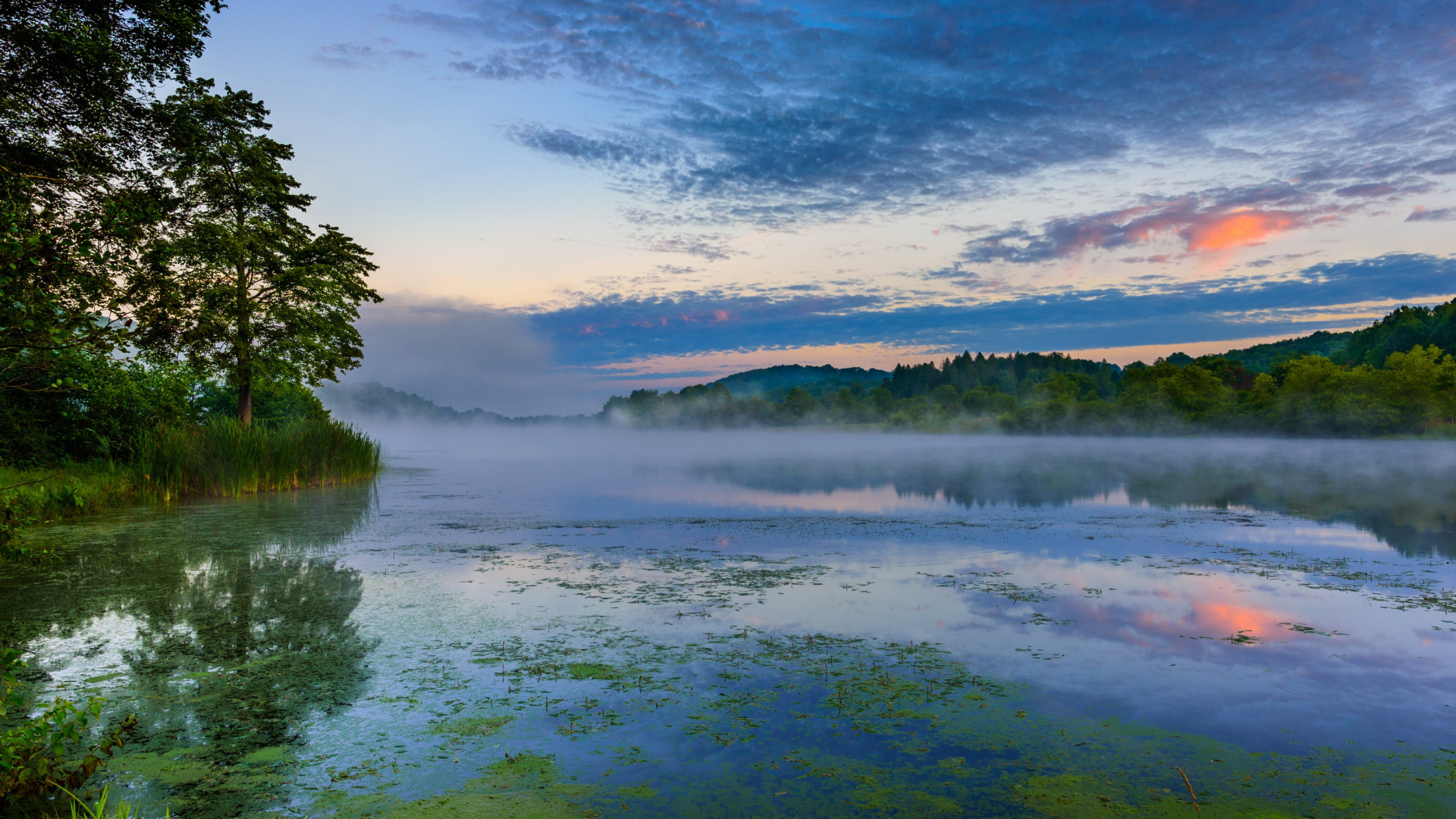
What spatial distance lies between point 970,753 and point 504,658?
152 inches

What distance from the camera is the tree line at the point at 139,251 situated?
5238 millimetres

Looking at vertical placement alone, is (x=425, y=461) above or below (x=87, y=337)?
below

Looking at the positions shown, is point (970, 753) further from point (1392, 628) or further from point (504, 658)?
point (1392, 628)

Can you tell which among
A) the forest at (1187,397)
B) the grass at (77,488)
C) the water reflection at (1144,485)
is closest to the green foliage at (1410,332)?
the forest at (1187,397)

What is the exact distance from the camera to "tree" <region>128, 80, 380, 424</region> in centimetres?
2409

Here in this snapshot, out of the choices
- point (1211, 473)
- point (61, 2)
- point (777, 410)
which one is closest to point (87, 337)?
point (61, 2)

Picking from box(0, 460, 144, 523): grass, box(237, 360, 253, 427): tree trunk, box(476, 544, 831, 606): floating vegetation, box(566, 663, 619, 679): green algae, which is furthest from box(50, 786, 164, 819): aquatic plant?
box(237, 360, 253, 427): tree trunk

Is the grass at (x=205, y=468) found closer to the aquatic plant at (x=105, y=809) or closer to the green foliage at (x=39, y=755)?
the green foliage at (x=39, y=755)

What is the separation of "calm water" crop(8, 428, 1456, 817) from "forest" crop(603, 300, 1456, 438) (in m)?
69.4

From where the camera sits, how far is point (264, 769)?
428 cm

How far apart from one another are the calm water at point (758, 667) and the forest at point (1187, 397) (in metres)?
69.4

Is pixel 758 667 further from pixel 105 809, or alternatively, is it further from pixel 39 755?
pixel 39 755

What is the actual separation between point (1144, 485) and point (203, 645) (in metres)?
26.5

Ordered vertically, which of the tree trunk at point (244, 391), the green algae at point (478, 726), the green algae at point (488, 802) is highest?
the tree trunk at point (244, 391)
